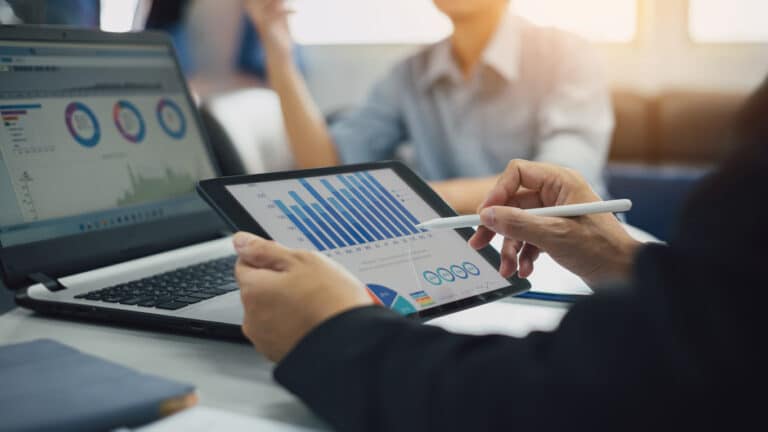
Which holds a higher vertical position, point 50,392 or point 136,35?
point 136,35

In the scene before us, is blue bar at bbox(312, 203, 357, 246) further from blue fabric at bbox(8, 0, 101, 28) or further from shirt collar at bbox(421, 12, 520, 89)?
shirt collar at bbox(421, 12, 520, 89)

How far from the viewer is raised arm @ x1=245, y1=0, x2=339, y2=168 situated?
199cm

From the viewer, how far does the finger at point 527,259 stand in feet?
2.69

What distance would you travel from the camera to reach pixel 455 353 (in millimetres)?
462

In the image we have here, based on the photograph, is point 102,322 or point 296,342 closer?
point 296,342

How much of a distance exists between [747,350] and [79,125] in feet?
2.63

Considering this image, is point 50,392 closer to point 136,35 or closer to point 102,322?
point 102,322

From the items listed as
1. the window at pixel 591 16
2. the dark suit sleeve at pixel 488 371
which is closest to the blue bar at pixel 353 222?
the dark suit sleeve at pixel 488 371

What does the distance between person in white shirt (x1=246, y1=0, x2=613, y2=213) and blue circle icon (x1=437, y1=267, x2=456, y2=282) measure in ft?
3.61

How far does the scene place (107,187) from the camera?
947 millimetres

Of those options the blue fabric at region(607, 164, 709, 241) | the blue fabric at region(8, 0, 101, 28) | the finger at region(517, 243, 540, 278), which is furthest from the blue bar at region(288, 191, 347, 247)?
the blue fabric at region(607, 164, 709, 241)

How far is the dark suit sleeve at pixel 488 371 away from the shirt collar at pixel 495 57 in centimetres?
147

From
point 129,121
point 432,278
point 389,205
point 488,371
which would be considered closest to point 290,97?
point 129,121

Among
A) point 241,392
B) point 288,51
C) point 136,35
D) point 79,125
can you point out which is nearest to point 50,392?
point 241,392
